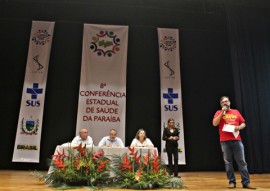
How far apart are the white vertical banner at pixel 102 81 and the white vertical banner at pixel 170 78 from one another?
3.11ft

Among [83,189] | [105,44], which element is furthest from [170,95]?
[83,189]

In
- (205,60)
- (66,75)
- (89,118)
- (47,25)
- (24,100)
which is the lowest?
(89,118)

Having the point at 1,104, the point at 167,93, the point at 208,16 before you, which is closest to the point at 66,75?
the point at 1,104

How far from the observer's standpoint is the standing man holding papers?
11.0 feet

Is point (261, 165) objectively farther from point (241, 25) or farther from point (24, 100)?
point (24, 100)

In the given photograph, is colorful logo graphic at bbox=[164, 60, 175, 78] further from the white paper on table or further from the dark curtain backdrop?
the white paper on table

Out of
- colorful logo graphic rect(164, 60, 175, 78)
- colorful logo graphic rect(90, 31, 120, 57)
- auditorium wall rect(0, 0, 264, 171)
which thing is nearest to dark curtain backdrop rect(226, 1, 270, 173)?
auditorium wall rect(0, 0, 264, 171)

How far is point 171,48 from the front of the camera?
21.1 feet

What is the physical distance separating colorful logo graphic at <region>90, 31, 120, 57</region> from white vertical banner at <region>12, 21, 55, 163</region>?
Answer: 1.08 m

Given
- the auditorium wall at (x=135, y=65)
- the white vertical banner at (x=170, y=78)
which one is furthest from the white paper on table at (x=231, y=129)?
the auditorium wall at (x=135, y=65)

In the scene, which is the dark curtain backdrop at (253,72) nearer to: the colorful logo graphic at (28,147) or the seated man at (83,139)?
the seated man at (83,139)

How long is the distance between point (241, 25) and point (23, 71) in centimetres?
569

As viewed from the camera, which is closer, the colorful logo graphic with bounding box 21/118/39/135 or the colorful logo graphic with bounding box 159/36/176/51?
the colorful logo graphic with bounding box 21/118/39/135

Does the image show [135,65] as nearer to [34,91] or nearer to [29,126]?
[34,91]
